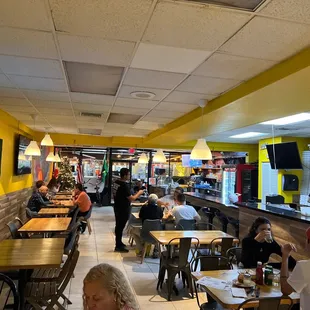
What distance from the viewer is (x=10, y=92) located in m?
4.33

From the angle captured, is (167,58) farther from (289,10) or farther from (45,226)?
(45,226)

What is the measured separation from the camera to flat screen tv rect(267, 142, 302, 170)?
6812 millimetres

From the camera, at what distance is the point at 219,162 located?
13.7 metres

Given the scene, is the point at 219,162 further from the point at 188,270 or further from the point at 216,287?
the point at 216,287

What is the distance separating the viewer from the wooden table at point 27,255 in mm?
2869

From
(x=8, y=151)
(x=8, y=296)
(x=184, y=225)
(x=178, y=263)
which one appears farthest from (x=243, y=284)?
(x=8, y=151)

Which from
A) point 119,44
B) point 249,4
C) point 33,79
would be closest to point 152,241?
point 33,79

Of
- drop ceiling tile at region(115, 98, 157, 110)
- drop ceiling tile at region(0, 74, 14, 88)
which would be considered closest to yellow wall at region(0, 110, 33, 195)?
drop ceiling tile at region(0, 74, 14, 88)

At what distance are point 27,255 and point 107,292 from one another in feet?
6.41

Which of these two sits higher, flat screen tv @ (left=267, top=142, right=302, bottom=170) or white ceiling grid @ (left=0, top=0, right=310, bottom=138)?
white ceiling grid @ (left=0, top=0, right=310, bottom=138)

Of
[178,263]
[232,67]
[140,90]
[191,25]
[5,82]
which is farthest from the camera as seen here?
[178,263]

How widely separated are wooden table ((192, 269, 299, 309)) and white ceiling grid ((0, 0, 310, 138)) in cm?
203

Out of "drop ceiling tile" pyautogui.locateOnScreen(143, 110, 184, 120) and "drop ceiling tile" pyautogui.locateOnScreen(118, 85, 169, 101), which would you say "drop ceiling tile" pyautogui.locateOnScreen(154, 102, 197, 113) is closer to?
"drop ceiling tile" pyautogui.locateOnScreen(143, 110, 184, 120)

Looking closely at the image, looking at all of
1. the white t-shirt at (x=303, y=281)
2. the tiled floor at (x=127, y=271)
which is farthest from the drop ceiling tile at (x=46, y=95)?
the white t-shirt at (x=303, y=281)
